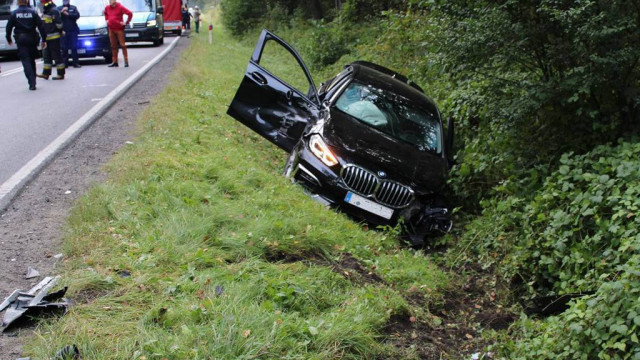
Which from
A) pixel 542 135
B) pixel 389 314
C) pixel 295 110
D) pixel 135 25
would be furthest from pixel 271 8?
pixel 389 314

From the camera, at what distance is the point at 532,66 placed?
19.9 feet

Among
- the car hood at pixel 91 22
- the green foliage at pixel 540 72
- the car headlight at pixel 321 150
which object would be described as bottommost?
the car hood at pixel 91 22

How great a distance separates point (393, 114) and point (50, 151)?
4233mm

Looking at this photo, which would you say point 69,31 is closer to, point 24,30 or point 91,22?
point 91,22

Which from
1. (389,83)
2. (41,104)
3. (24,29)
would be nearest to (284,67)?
(24,29)

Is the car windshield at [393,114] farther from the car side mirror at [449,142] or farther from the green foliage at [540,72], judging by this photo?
the green foliage at [540,72]

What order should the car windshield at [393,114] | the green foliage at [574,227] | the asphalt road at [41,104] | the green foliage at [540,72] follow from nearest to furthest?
the green foliage at [574,227]
the green foliage at [540,72]
the car windshield at [393,114]
the asphalt road at [41,104]

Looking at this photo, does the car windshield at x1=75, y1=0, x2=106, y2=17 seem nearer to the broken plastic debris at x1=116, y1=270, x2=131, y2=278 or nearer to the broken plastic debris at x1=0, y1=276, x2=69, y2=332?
the broken plastic debris at x1=116, y1=270, x2=131, y2=278

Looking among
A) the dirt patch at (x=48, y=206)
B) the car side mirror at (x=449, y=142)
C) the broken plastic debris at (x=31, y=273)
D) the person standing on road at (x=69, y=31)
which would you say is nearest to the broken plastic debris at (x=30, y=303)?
the dirt patch at (x=48, y=206)

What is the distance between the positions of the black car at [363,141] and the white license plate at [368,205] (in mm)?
11

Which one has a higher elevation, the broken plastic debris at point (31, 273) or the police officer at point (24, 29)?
the broken plastic debris at point (31, 273)

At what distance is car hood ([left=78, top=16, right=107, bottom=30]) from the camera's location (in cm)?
1723

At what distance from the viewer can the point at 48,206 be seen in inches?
210

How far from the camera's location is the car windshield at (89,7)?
1830cm
